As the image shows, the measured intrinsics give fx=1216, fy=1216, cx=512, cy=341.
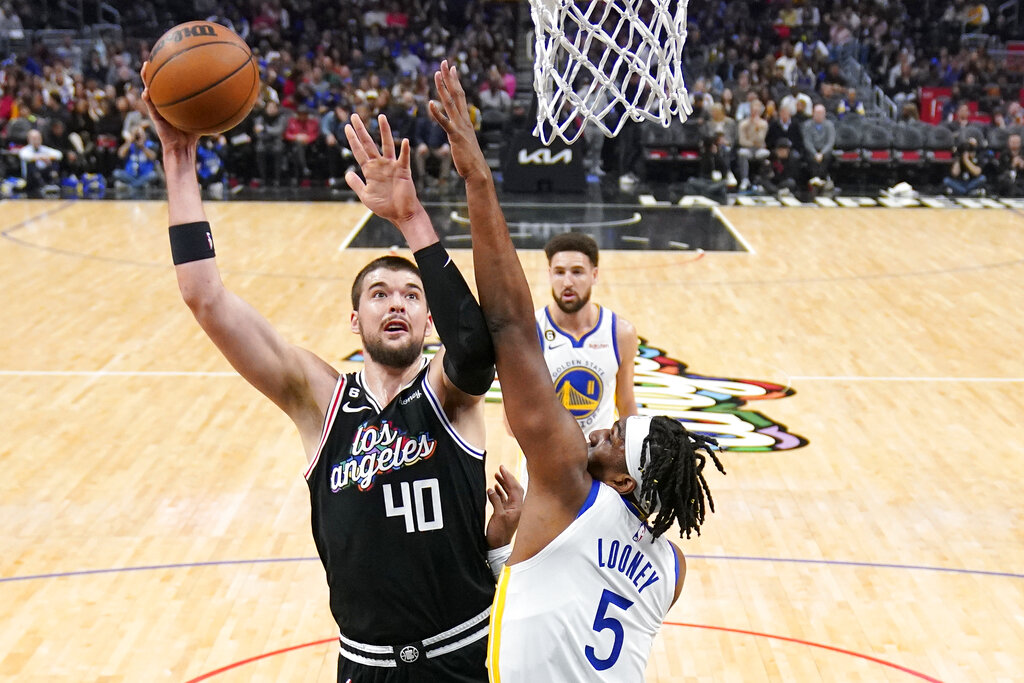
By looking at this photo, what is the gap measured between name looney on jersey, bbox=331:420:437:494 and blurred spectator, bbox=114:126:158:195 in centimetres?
1714

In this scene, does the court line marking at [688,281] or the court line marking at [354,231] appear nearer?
the court line marking at [688,281]

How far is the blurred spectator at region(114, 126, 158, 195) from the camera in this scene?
19375 millimetres

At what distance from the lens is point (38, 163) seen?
63.4 ft

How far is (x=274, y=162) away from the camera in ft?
66.1

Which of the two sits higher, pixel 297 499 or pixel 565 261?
pixel 565 261

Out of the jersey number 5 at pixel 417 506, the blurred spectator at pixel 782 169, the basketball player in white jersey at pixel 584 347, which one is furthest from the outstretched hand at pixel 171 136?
the blurred spectator at pixel 782 169

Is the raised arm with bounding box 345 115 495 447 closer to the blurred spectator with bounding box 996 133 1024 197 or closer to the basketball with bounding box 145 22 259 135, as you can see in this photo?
the basketball with bounding box 145 22 259 135

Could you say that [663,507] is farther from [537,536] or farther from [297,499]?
[297,499]

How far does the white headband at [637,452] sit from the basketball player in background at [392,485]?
60 centimetres

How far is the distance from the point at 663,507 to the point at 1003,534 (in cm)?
457

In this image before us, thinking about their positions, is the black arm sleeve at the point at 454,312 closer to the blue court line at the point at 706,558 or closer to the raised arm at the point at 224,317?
the raised arm at the point at 224,317

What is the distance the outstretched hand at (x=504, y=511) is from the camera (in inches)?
138

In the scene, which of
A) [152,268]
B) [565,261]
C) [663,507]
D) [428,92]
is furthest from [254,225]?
[663,507]

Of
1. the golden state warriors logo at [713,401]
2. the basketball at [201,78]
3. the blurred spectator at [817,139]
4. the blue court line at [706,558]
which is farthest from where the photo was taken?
the blurred spectator at [817,139]
